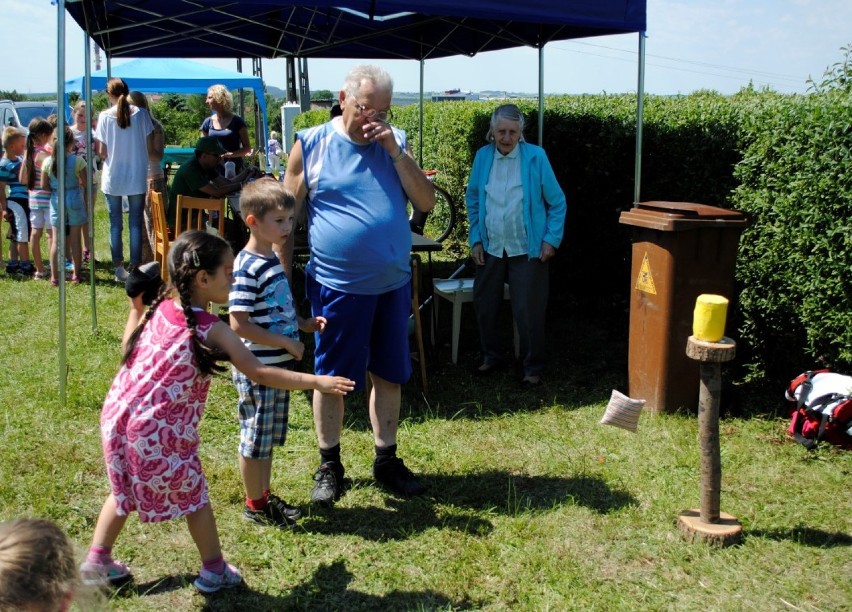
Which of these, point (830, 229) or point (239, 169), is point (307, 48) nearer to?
point (239, 169)

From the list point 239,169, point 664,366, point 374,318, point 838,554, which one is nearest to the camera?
point 838,554

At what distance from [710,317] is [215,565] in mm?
2109

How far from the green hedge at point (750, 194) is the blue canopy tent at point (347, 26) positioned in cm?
60

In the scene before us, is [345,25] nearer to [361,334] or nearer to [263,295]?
[361,334]

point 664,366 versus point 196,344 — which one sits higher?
point 196,344

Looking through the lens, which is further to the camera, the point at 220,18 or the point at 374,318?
the point at 220,18

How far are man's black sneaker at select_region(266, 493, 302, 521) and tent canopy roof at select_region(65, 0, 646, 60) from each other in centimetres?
263

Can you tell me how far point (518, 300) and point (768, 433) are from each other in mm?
1762

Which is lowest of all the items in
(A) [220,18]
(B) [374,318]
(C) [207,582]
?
Result: (C) [207,582]

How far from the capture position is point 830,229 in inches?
180

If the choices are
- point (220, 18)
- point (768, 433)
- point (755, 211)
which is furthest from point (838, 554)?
point (220, 18)

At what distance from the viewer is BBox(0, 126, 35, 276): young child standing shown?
923cm

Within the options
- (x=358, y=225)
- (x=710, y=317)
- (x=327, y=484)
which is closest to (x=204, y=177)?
(x=358, y=225)

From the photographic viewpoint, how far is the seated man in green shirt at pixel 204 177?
7.23 meters
